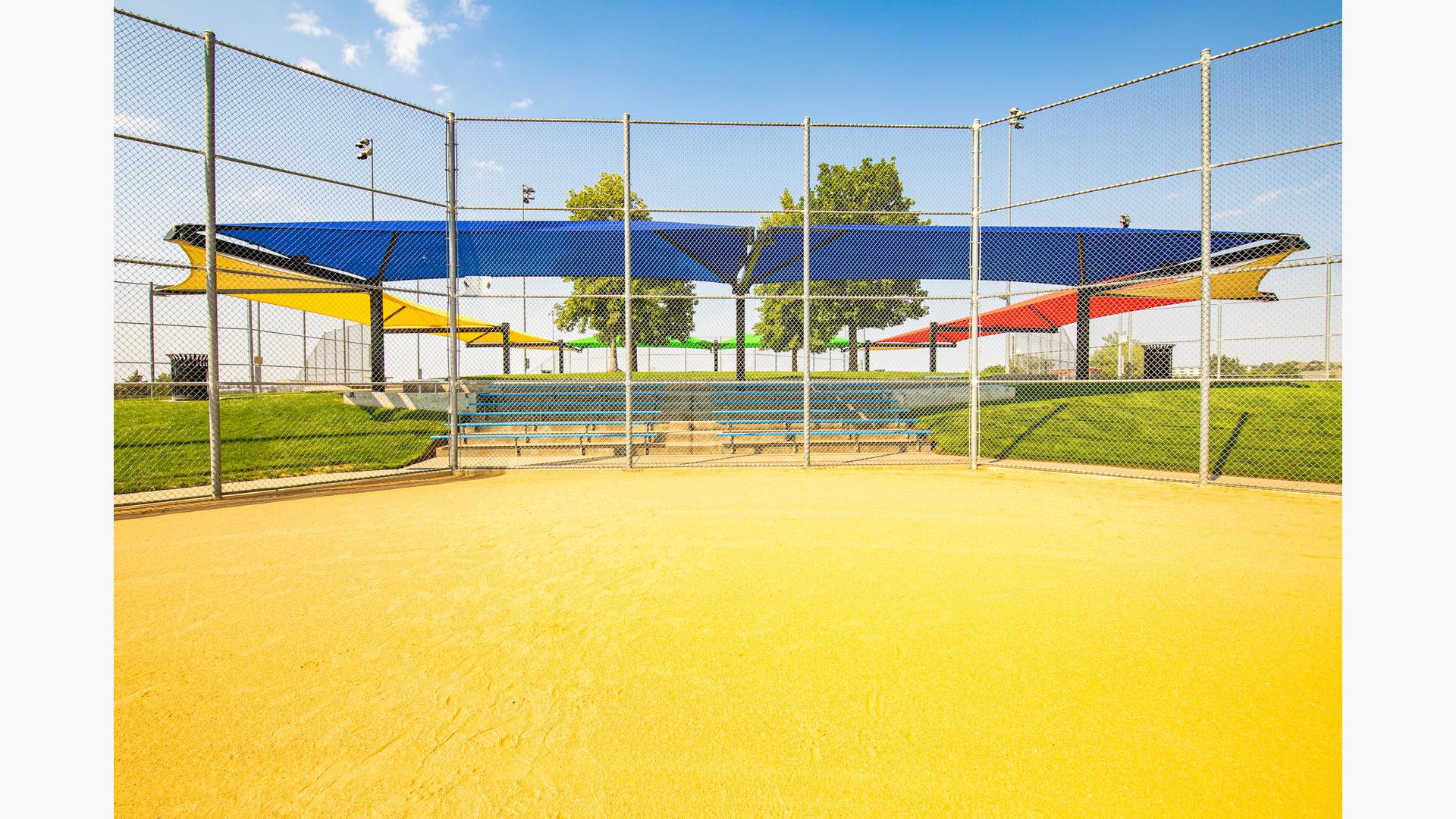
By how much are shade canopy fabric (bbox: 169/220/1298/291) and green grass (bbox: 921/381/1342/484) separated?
324cm

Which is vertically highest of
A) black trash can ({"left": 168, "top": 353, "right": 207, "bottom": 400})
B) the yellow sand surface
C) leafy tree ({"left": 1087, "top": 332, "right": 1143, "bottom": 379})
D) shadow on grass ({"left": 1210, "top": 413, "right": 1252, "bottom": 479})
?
leafy tree ({"left": 1087, "top": 332, "right": 1143, "bottom": 379})

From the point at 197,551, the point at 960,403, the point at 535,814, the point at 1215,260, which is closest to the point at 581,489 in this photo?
the point at 197,551

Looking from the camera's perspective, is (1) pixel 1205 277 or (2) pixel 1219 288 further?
(2) pixel 1219 288

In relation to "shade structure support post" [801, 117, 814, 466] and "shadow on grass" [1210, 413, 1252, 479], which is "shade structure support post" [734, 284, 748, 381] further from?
"shadow on grass" [1210, 413, 1252, 479]

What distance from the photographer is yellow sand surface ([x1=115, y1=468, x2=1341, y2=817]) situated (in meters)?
1.93

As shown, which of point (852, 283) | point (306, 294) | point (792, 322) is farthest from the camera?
point (792, 322)

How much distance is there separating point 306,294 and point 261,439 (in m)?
6.94

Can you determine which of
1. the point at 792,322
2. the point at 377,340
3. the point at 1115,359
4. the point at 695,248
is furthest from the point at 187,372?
the point at 1115,359

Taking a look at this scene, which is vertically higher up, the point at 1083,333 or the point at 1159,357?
the point at 1083,333

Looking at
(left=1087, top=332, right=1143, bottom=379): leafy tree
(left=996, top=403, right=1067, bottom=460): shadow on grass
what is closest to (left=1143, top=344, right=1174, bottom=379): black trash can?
(left=1087, top=332, right=1143, bottom=379): leafy tree

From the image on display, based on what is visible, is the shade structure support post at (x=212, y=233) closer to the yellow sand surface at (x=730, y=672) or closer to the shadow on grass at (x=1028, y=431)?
the yellow sand surface at (x=730, y=672)

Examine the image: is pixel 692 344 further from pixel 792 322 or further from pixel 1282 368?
pixel 1282 368

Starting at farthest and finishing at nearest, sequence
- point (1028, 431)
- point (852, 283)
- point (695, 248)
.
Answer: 1. point (852, 283)
2. point (695, 248)
3. point (1028, 431)

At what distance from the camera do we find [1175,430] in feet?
32.5
